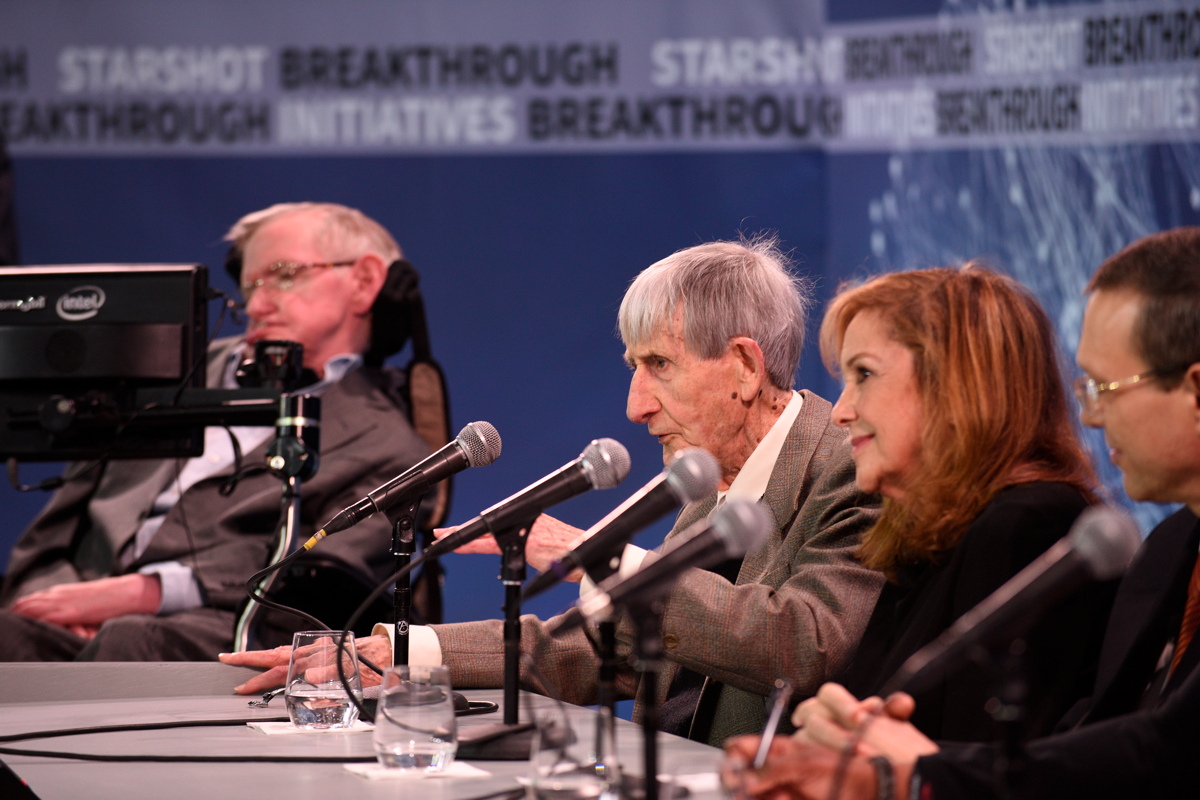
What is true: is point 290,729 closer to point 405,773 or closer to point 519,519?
point 405,773

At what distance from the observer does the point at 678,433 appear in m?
2.42

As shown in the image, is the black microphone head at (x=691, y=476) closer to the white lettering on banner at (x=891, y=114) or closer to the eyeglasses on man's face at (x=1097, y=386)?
the eyeglasses on man's face at (x=1097, y=386)

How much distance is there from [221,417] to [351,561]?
63 centimetres

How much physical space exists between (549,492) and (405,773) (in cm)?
37

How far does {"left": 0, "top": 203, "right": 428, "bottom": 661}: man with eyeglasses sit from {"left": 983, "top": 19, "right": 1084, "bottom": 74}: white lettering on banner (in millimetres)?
1856

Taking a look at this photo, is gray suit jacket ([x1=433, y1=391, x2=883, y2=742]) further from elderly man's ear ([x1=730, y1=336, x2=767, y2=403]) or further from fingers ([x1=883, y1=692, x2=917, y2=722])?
fingers ([x1=883, y1=692, x2=917, y2=722])

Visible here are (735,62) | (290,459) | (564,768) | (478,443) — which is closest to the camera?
(564,768)

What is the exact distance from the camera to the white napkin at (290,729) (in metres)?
1.80

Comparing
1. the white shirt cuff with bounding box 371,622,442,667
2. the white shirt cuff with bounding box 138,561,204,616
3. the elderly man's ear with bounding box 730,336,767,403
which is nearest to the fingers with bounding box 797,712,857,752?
the white shirt cuff with bounding box 371,622,442,667

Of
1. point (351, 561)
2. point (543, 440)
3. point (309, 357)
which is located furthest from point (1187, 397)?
point (543, 440)

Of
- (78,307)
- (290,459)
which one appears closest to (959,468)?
(290,459)

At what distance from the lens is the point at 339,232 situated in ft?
12.6

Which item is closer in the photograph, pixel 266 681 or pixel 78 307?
pixel 266 681

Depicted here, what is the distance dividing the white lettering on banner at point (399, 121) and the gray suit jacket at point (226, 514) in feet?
3.69
